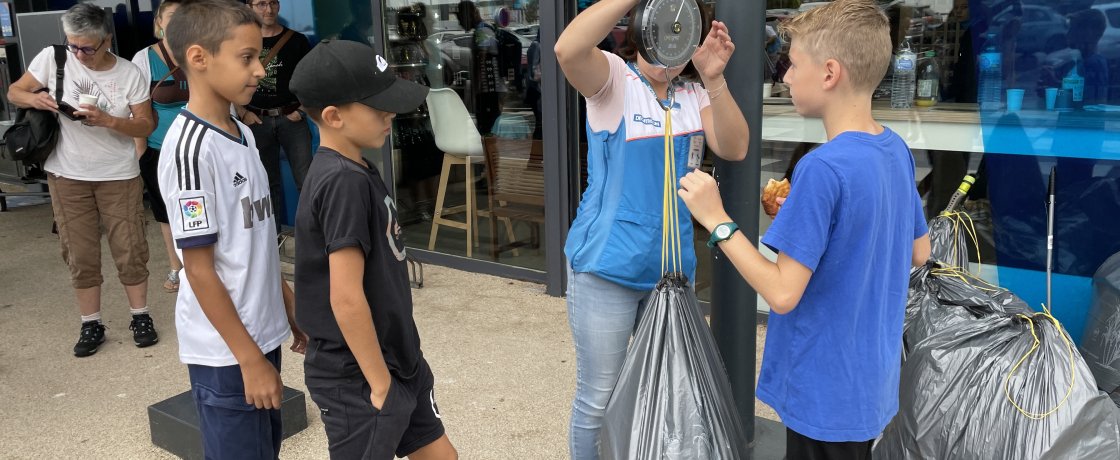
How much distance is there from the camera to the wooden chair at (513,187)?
5387 millimetres

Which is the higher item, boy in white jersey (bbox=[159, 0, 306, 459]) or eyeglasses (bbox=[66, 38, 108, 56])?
eyeglasses (bbox=[66, 38, 108, 56])

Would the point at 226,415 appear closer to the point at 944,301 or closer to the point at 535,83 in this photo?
the point at 944,301

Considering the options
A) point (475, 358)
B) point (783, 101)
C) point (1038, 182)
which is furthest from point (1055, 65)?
point (475, 358)

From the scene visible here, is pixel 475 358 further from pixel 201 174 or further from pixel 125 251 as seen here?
pixel 201 174

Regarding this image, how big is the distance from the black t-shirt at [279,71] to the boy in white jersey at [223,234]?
11.6ft

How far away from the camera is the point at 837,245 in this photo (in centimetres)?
179

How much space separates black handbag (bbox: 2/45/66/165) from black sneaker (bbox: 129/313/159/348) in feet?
3.10

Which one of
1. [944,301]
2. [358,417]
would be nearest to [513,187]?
[944,301]

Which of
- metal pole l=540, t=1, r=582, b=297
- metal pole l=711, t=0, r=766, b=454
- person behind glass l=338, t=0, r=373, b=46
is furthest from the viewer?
person behind glass l=338, t=0, r=373, b=46

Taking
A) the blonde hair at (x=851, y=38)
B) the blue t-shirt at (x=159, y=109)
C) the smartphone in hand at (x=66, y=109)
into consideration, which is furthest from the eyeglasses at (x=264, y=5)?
the blonde hair at (x=851, y=38)

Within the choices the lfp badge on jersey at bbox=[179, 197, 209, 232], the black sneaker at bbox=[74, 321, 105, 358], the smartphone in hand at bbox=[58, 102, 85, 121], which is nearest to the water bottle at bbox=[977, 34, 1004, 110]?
the lfp badge on jersey at bbox=[179, 197, 209, 232]

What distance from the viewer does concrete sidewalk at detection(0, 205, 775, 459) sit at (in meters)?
3.43

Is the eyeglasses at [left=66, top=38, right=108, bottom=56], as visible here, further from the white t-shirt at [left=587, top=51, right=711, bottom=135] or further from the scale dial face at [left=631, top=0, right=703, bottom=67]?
the scale dial face at [left=631, top=0, right=703, bottom=67]

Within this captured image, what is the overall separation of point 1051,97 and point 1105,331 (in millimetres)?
1097
